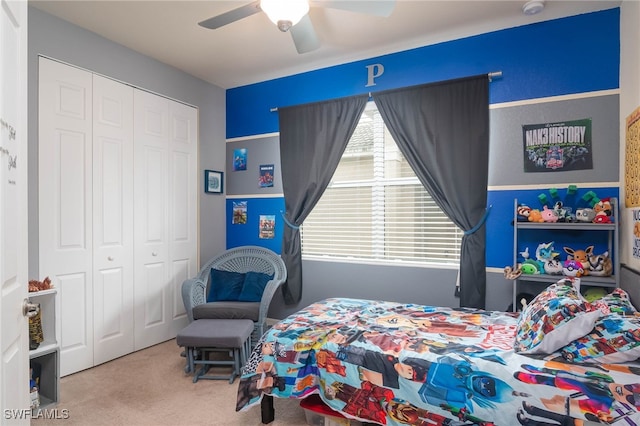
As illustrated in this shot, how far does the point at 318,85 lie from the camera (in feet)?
12.5

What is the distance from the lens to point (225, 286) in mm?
3588

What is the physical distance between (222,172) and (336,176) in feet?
4.74

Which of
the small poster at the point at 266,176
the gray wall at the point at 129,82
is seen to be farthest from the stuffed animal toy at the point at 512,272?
the gray wall at the point at 129,82

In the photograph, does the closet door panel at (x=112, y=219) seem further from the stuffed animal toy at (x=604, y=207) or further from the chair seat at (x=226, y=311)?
the stuffed animal toy at (x=604, y=207)

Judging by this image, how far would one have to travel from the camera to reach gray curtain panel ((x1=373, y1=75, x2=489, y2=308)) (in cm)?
305

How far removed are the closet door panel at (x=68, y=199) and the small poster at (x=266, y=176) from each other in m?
1.63

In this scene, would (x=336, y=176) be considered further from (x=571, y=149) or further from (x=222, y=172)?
(x=571, y=149)

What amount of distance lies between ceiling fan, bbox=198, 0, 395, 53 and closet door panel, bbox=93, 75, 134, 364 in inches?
56.3

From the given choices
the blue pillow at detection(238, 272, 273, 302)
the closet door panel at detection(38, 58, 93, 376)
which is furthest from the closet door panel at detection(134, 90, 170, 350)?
the blue pillow at detection(238, 272, 273, 302)

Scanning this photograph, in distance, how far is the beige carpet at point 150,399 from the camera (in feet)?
7.70

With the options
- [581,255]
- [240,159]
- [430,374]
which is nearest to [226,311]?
[240,159]

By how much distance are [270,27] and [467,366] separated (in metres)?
2.77

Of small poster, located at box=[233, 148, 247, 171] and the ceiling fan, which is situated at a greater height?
the ceiling fan

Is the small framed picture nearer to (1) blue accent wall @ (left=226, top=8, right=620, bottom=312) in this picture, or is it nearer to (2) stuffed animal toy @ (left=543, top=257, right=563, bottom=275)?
(1) blue accent wall @ (left=226, top=8, right=620, bottom=312)
